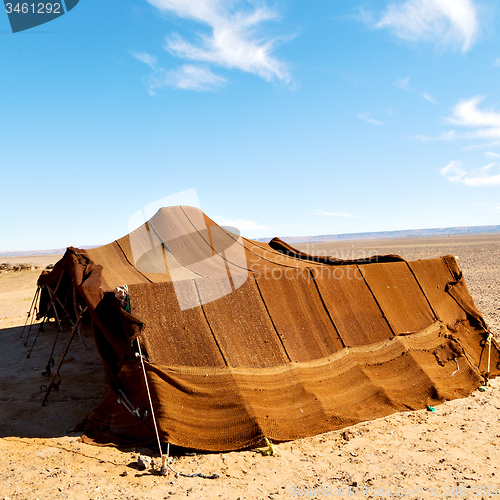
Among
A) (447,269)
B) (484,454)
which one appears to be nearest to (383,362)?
(484,454)

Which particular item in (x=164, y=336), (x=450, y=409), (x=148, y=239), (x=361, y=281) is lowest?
(x=450, y=409)

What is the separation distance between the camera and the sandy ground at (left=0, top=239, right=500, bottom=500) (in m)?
3.15

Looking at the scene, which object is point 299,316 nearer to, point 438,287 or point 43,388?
point 438,287

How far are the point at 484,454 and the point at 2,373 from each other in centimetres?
707

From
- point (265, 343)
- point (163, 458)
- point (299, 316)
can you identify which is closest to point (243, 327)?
point (265, 343)

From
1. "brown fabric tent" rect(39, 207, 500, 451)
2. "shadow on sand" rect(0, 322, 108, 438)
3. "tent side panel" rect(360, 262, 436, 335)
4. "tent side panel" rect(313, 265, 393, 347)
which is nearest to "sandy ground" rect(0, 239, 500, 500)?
"shadow on sand" rect(0, 322, 108, 438)

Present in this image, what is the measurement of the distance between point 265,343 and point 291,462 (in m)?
1.35

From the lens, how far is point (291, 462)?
3557 mm

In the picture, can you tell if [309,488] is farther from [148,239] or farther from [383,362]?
[148,239]

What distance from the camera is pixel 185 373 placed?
13.2 ft

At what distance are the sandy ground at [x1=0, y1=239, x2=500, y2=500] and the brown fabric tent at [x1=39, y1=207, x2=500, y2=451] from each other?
0.21m

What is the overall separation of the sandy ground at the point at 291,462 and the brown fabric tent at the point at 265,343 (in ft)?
0.68

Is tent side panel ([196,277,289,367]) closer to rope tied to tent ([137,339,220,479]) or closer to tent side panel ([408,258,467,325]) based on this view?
rope tied to tent ([137,339,220,479])

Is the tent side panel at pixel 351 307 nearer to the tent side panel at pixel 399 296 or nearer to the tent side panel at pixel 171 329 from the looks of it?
the tent side panel at pixel 399 296
